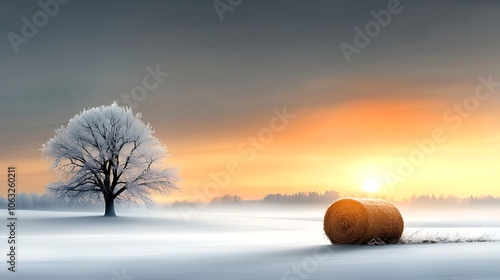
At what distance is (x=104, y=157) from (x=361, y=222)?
2084cm

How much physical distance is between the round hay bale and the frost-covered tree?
19.6 metres

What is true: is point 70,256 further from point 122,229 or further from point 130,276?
point 122,229

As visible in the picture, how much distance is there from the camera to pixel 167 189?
37.7m

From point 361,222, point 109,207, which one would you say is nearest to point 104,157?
point 109,207

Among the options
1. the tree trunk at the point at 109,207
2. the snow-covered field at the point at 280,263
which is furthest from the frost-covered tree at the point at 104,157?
the snow-covered field at the point at 280,263

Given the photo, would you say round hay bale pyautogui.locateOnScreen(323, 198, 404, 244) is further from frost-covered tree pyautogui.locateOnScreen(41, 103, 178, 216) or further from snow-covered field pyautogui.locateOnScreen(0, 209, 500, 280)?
frost-covered tree pyautogui.locateOnScreen(41, 103, 178, 216)

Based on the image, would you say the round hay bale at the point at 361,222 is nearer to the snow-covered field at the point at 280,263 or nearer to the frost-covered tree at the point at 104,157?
the snow-covered field at the point at 280,263

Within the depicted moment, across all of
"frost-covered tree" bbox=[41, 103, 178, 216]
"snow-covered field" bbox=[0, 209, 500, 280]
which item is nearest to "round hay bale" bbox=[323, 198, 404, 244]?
"snow-covered field" bbox=[0, 209, 500, 280]

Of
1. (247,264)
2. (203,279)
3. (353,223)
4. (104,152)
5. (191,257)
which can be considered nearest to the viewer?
(203,279)

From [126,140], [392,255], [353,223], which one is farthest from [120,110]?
[392,255]

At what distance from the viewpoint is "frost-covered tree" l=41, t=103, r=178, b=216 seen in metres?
36.5

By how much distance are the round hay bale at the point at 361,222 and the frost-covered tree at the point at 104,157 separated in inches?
771

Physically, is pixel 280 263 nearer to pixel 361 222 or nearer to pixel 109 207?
pixel 361 222

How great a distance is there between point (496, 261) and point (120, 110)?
26869mm
